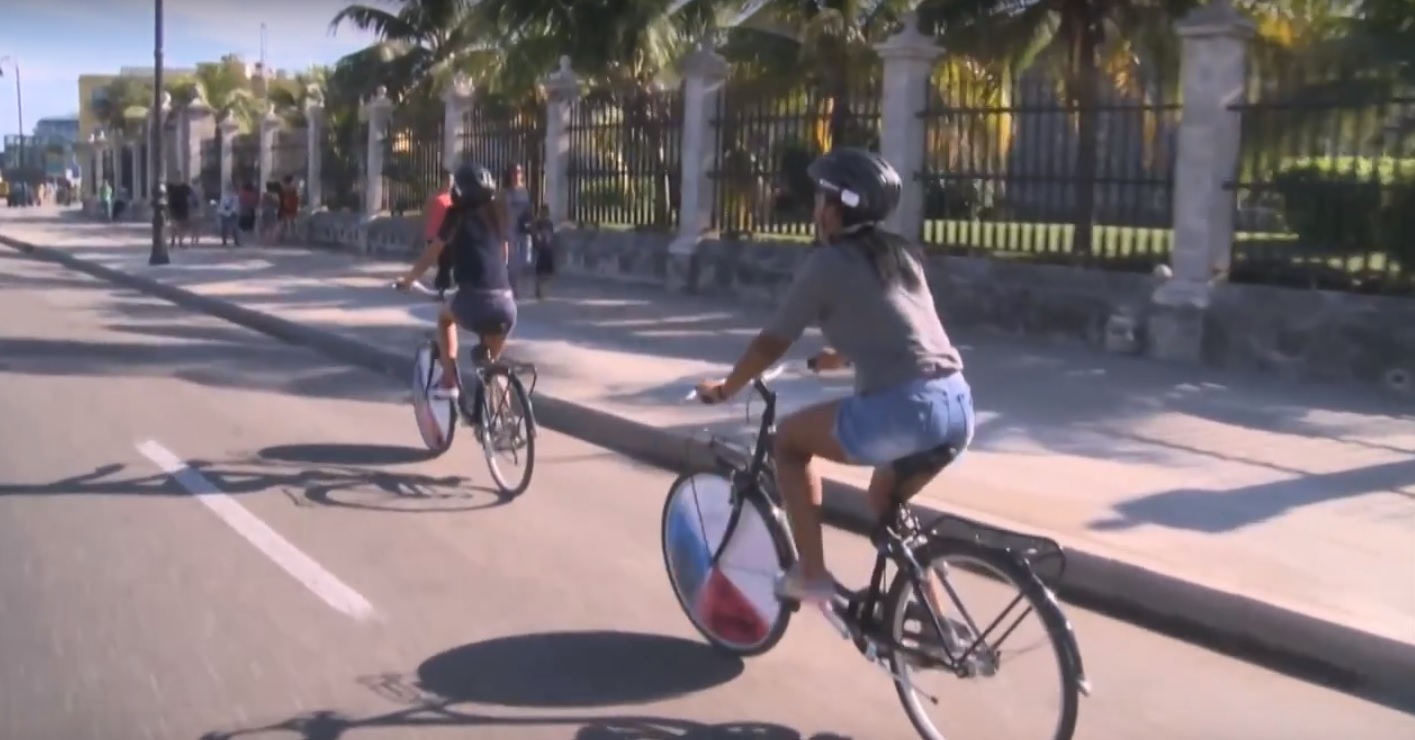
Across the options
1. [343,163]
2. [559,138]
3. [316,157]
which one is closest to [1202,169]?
[559,138]

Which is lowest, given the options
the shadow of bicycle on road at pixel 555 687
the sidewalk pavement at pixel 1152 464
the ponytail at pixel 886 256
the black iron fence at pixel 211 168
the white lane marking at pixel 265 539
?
the shadow of bicycle on road at pixel 555 687

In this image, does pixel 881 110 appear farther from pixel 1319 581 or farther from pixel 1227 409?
pixel 1319 581

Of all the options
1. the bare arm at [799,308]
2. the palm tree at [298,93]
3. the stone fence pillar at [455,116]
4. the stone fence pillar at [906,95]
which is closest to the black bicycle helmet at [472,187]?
the bare arm at [799,308]

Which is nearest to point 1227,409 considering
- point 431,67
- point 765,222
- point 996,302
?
point 996,302

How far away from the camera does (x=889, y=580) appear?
17.3 ft

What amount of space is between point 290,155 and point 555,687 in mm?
34313

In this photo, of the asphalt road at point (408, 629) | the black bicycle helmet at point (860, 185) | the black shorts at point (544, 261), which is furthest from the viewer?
the black shorts at point (544, 261)

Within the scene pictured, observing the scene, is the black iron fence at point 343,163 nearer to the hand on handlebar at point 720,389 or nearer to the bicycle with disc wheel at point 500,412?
the bicycle with disc wheel at point 500,412

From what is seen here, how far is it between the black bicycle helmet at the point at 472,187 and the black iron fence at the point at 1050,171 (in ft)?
22.5

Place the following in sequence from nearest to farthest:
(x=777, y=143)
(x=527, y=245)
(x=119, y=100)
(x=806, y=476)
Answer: (x=806, y=476)
(x=777, y=143)
(x=527, y=245)
(x=119, y=100)

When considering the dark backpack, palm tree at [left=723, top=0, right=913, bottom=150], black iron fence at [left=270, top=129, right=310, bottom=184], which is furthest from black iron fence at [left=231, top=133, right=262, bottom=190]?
the dark backpack

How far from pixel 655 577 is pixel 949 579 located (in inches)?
99.9

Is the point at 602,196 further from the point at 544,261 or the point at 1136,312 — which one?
the point at 1136,312

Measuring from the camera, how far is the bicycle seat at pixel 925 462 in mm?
5121
